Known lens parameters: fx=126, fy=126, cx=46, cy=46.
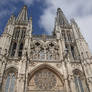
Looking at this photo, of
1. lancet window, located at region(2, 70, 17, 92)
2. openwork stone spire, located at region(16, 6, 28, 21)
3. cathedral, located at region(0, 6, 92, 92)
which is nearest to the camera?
lancet window, located at region(2, 70, 17, 92)

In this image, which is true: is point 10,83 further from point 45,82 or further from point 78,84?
point 78,84

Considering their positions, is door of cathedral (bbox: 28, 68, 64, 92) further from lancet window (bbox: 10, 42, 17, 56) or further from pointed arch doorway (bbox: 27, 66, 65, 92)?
lancet window (bbox: 10, 42, 17, 56)

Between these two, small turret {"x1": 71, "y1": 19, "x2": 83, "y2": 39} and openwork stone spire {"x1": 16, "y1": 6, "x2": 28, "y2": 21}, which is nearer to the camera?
small turret {"x1": 71, "y1": 19, "x2": 83, "y2": 39}

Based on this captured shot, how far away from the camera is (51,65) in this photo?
51.6 ft

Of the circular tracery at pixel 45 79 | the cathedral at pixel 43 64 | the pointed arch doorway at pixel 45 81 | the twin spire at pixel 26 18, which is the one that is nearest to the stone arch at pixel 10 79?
the cathedral at pixel 43 64

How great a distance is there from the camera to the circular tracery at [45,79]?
1412 cm

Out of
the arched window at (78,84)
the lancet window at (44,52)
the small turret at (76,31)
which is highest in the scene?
the small turret at (76,31)

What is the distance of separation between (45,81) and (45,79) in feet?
0.91

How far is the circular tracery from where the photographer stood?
556 inches

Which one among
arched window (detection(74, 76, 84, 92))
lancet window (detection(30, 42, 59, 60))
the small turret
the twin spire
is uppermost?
the twin spire

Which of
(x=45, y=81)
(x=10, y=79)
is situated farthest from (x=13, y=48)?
(x=45, y=81)

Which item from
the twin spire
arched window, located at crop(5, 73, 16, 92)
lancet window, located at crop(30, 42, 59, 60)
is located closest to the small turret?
the twin spire

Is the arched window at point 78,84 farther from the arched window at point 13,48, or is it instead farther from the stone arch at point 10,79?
the arched window at point 13,48

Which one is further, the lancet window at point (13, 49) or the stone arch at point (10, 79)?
the lancet window at point (13, 49)
